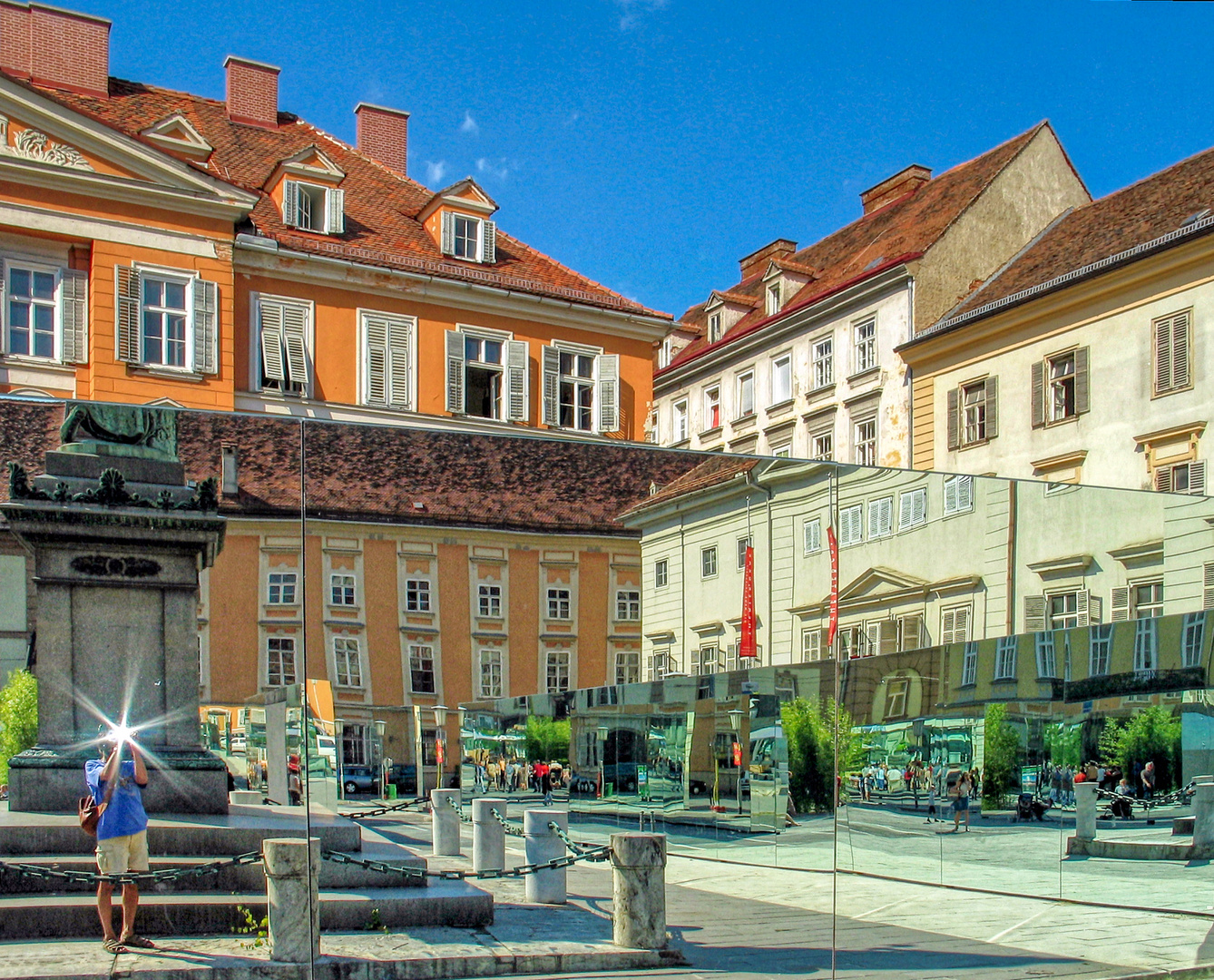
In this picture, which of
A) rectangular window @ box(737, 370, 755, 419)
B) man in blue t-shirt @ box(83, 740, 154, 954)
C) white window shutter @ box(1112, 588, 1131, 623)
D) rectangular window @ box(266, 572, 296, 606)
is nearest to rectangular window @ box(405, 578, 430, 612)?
rectangular window @ box(266, 572, 296, 606)

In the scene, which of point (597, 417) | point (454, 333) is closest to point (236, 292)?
point (454, 333)

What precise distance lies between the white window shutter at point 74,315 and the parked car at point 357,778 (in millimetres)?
18908

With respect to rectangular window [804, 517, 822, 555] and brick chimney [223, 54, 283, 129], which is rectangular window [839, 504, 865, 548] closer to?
rectangular window [804, 517, 822, 555]

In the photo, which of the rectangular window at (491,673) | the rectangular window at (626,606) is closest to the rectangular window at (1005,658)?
the rectangular window at (626,606)

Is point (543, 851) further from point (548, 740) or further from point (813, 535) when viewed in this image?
point (813, 535)

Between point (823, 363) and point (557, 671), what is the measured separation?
27.5 m

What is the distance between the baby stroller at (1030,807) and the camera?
9445 millimetres

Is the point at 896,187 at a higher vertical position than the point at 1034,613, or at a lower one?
higher

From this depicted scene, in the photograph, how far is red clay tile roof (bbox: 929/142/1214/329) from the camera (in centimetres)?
2691

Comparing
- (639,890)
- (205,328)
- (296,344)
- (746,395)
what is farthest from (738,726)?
(746,395)

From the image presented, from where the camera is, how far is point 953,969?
7.75 metres

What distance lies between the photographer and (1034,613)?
352 inches

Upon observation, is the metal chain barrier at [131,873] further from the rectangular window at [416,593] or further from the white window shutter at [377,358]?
the white window shutter at [377,358]

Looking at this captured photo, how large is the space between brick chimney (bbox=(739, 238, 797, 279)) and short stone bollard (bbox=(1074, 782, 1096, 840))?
33926mm
